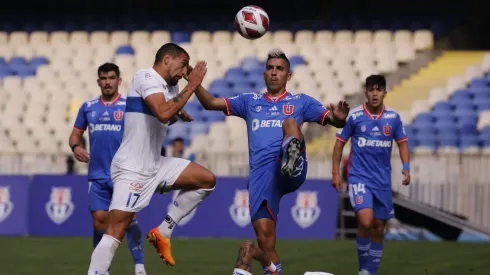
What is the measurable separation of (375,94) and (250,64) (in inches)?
583

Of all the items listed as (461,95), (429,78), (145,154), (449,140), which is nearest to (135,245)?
(145,154)

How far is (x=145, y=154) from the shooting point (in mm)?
8656

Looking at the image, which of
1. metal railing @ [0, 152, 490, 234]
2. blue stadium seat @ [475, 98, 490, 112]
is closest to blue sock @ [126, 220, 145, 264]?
metal railing @ [0, 152, 490, 234]


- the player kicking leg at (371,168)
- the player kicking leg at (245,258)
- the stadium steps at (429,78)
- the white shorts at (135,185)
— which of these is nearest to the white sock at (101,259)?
the white shorts at (135,185)

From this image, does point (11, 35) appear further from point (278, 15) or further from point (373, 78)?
point (373, 78)

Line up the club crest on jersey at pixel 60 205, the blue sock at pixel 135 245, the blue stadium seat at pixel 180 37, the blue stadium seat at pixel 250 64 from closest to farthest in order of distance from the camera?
the blue sock at pixel 135 245 < the club crest on jersey at pixel 60 205 < the blue stadium seat at pixel 250 64 < the blue stadium seat at pixel 180 37

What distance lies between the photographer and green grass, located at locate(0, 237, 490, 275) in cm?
1184

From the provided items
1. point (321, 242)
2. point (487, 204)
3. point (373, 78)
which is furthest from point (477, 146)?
point (373, 78)

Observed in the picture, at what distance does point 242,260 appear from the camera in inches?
307

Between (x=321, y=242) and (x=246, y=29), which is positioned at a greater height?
(x=246, y=29)

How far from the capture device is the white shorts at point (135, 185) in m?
8.56

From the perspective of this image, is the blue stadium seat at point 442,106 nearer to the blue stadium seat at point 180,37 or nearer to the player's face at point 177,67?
the blue stadium seat at point 180,37

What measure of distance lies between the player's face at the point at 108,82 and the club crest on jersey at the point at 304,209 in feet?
23.4

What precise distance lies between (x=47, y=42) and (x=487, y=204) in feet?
50.9
